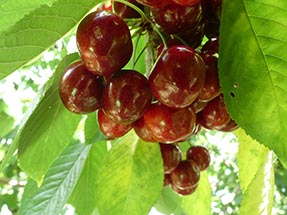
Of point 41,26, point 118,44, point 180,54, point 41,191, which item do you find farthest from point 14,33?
point 41,191

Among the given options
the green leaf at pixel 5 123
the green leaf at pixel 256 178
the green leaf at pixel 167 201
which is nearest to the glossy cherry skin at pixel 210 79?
the green leaf at pixel 256 178

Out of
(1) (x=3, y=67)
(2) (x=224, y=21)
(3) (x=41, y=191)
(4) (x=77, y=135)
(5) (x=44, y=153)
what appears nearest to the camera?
(2) (x=224, y=21)

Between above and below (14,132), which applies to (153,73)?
above

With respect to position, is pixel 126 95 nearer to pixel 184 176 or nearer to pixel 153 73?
pixel 153 73

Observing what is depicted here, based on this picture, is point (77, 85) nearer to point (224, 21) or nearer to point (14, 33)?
point (14, 33)

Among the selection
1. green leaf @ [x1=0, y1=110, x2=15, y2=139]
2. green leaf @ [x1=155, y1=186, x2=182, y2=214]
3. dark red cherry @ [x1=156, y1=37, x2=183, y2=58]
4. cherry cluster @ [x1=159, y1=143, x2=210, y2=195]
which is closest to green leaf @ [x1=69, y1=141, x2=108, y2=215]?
cherry cluster @ [x1=159, y1=143, x2=210, y2=195]

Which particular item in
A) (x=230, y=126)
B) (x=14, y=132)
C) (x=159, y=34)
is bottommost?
(x=14, y=132)

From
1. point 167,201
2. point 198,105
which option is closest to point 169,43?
point 198,105
